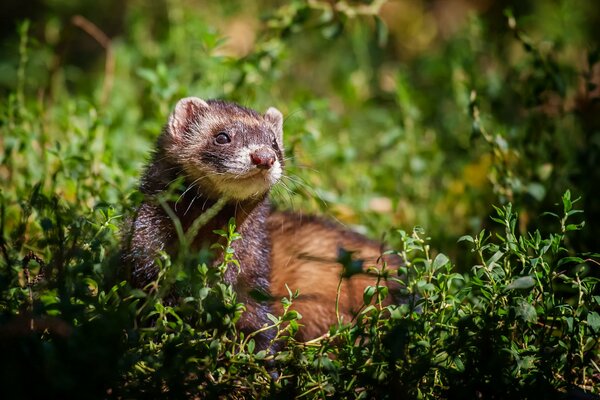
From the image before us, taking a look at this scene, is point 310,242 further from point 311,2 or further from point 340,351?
point 311,2

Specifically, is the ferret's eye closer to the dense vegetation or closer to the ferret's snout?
the ferret's snout

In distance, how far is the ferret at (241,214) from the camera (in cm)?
317

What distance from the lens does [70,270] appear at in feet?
7.64

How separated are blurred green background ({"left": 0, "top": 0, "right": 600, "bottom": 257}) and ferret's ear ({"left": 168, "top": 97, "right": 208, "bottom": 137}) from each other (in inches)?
14.8

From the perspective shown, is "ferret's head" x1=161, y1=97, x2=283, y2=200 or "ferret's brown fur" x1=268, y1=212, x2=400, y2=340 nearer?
"ferret's head" x1=161, y1=97, x2=283, y2=200

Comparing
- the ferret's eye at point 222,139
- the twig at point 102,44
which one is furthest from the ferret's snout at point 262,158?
the twig at point 102,44

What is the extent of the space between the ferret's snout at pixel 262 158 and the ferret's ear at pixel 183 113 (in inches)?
21.8

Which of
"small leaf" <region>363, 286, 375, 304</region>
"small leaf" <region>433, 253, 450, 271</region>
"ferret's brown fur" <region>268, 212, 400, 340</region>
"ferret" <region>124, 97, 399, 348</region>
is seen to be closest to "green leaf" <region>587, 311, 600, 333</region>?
"small leaf" <region>433, 253, 450, 271</region>

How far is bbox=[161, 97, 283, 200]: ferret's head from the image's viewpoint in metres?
3.20

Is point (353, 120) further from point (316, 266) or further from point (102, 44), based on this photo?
point (316, 266)

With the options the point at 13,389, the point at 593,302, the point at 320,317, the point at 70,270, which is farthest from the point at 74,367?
the point at 593,302

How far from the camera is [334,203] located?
472 cm

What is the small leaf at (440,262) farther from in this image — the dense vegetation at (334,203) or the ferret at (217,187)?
the ferret at (217,187)

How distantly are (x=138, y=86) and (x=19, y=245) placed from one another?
4.03 meters
